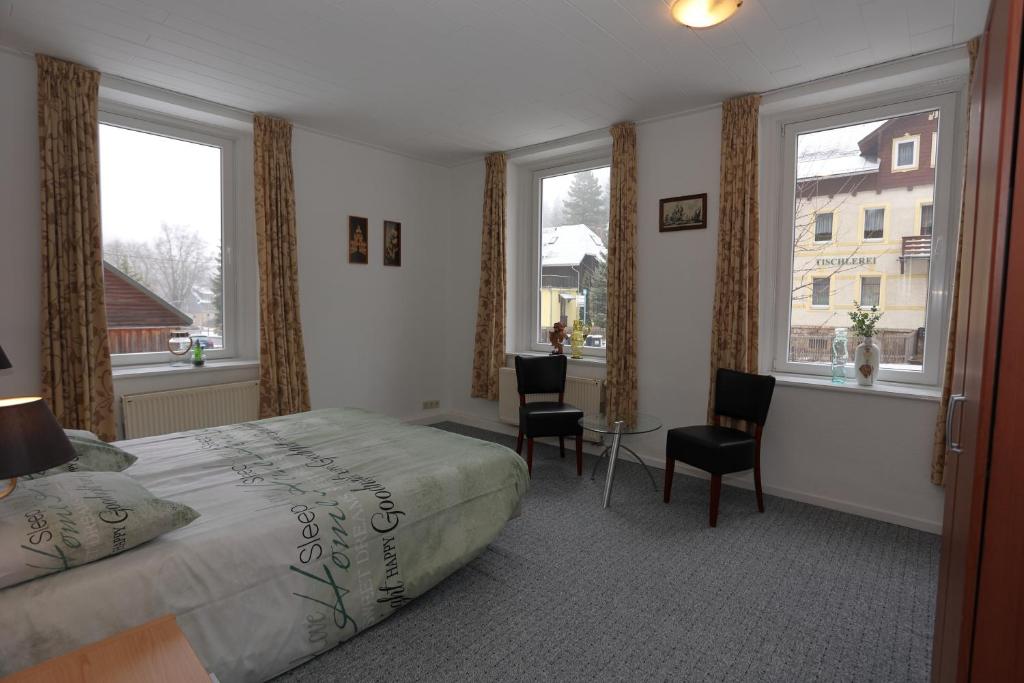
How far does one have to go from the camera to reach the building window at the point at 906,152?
3.27 meters

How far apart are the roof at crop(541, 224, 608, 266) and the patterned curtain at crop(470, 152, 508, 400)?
1.52ft

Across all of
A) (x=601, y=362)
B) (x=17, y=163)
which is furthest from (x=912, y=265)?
(x=17, y=163)

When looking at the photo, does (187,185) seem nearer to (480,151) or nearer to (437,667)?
(480,151)

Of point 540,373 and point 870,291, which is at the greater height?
point 870,291

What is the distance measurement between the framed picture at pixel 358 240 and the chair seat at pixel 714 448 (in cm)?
324

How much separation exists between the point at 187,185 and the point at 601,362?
3.68m

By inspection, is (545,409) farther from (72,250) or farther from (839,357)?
(72,250)

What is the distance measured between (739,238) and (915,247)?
1.03 meters

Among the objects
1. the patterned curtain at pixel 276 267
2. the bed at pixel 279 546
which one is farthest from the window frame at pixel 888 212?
the patterned curtain at pixel 276 267

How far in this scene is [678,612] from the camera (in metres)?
2.23


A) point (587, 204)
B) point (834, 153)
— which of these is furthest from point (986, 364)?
point (587, 204)

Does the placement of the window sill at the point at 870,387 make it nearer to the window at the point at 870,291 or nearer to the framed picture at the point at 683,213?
the window at the point at 870,291

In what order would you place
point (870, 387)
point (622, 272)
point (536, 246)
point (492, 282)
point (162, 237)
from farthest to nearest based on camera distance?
point (536, 246), point (492, 282), point (622, 272), point (162, 237), point (870, 387)

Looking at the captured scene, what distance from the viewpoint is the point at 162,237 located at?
3910mm
